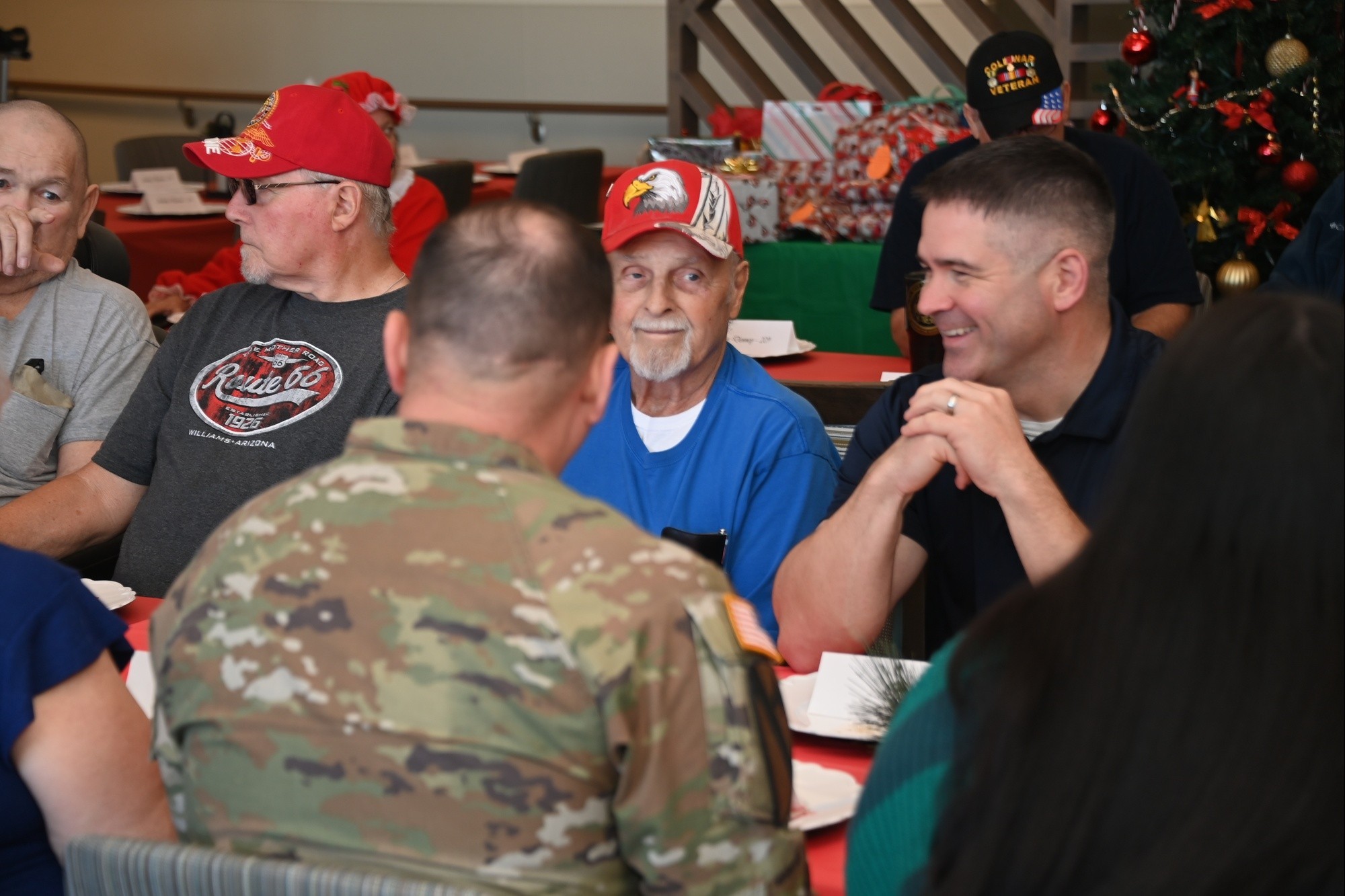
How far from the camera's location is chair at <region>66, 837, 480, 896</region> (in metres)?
0.93

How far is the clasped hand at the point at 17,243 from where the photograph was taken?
8.32 feet

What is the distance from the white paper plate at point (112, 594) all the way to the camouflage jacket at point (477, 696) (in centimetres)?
90

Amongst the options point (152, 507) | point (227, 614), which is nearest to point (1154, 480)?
point (227, 614)

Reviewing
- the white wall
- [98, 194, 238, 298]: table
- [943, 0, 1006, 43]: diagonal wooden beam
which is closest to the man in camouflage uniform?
[98, 194, 238, 298]: table

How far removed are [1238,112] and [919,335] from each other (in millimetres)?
2417

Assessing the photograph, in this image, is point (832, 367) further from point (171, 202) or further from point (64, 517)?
point (171, 202)

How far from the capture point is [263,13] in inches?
349

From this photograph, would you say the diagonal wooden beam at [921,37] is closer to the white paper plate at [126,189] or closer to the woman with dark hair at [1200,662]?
the white paper plate at [126,189]

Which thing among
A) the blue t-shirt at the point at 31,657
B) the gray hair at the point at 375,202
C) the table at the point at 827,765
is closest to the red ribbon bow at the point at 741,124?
the gray hair at the point at 375,202

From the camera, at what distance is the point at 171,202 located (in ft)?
17.6

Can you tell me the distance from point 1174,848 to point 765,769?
1.03ft

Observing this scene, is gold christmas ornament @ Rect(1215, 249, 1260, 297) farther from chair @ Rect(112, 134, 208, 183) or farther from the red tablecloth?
chair @ Rect(112, 134, 208, 183)

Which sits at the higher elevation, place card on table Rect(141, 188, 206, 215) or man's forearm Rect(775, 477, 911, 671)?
place card on table Rect(141, 188, 206, 215)

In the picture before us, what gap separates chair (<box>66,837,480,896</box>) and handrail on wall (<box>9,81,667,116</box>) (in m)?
7.81
